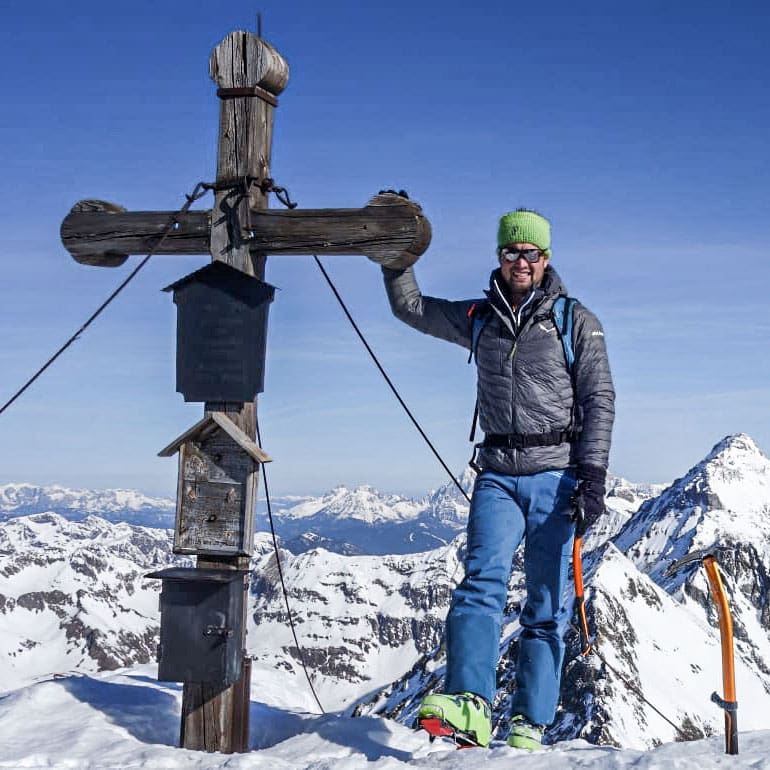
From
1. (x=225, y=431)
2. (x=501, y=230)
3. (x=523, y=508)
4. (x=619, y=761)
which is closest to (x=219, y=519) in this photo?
(x=225, y=431)

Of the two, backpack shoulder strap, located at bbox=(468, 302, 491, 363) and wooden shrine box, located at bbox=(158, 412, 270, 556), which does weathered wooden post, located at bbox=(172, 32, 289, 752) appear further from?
backpack shoulder strap, located at bbox=(468, 302, 491, 363)

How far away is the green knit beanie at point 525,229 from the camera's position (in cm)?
762

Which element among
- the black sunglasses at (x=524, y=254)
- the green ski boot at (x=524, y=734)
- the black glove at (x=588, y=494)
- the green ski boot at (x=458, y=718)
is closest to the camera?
→ the green ski boot at (x=458, y=718)

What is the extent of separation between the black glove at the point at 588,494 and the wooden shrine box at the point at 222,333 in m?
2.97

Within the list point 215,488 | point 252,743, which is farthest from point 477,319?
point 252,743

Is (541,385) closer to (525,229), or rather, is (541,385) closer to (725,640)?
(525,229)

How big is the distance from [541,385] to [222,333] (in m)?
2.90

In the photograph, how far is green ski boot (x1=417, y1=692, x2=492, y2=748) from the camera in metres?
A: 6.57

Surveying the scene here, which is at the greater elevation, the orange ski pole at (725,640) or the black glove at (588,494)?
the black glove at (588,494)

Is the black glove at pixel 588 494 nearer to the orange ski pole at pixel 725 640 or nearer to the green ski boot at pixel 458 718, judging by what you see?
the orange ski pole at pixel 725 640

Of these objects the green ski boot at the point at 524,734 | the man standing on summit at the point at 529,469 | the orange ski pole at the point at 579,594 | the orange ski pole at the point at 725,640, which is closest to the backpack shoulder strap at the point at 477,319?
the man standing on summit at the point at 529,469

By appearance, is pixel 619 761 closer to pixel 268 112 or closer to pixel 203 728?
pixel 203 728

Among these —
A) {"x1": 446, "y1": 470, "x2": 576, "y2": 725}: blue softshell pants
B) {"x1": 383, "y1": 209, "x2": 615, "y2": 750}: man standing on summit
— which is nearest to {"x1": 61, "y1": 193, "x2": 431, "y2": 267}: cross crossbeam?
{"x1": 383, "y1": 209, "x2": 615, "y2": 750}: man standing on summit

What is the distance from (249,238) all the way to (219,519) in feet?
8.37
